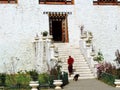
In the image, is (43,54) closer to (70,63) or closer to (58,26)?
(70,63)

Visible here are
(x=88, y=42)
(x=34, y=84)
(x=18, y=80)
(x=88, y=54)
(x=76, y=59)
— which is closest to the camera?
(x=34, y=84)

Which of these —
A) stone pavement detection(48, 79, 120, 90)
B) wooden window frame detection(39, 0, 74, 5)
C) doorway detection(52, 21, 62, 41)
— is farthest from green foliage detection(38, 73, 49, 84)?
doorway detection(52, 21, 62, 41)

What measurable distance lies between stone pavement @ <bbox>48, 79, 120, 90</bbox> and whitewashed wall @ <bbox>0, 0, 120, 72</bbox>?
6.43 m

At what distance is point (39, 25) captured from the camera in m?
35.8

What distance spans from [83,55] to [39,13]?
495 cm

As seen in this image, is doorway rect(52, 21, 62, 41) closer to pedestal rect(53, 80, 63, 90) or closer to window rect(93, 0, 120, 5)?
window rect(93, 0, 120, 5)

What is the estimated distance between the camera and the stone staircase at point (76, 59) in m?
31.7

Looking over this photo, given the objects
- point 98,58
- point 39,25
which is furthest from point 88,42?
point 39,25

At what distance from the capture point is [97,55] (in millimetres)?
34719

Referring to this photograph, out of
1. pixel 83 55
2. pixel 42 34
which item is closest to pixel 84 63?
pixel 83 55

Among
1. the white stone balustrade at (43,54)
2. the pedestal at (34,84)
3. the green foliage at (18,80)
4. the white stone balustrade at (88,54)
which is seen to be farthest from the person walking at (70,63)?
the pedestal at (34,84)

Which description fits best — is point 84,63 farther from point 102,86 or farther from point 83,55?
point 102,86

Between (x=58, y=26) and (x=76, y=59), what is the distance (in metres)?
5.04

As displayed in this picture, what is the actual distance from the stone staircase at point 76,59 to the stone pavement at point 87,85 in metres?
1.58
